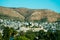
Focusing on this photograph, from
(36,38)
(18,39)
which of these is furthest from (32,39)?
(18,39)

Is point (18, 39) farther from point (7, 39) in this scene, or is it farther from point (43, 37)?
point (43, 37)

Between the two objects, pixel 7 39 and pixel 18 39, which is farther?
pixel 7 39

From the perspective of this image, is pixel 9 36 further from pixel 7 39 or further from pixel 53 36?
pixel 53 36

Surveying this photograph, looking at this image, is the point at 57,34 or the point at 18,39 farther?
the point at 57,34

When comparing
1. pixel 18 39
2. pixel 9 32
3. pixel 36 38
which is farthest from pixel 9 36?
pixel 18 39

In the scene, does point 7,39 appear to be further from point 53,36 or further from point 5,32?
point 53,36

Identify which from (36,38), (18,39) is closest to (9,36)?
(36,38)

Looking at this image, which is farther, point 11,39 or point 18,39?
point 11,39
